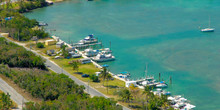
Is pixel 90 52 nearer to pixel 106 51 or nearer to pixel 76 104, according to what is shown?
pixel 106 51

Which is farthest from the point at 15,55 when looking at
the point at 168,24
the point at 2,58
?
the point at 168,24

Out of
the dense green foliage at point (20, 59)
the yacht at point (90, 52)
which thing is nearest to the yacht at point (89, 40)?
the yacht at point (90, 52)

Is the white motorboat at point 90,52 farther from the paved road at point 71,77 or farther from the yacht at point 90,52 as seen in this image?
the paved road at point 71,77

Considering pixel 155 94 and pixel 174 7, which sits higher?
pixel 174 7

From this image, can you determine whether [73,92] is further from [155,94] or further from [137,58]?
[137,58]

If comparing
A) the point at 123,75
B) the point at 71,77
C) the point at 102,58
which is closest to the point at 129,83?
the point at 123,75

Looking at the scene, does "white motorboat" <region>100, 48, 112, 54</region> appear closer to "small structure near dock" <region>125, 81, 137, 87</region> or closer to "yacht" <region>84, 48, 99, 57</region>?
"yacht" <region>84, 48, 99, 57</region>
